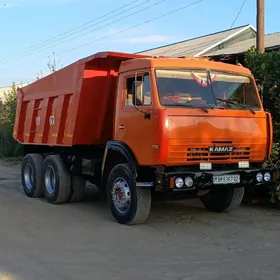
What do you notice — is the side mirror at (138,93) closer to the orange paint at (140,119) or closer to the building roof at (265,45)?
the orange paint at (140,119)

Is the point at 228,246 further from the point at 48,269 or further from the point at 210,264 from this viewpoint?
the point at 48,269

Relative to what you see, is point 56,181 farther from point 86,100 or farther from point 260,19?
point 260,19

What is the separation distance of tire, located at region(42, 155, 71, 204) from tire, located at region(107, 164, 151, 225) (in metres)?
2.15

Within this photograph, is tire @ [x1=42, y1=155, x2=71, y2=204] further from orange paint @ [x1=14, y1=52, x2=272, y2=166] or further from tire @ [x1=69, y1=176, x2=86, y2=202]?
orange paint @ [x1=14, y1=52, x2=272, y2=166]

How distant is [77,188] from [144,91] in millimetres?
3629

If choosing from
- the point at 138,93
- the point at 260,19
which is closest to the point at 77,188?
the point at 138,93

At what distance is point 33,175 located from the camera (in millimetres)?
11445

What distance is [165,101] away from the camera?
752cm

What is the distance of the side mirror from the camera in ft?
25.2

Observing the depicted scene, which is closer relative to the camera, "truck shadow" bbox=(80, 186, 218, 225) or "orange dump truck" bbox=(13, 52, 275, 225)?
"orange dump truck" bbox=(13, 52, 275, 225)

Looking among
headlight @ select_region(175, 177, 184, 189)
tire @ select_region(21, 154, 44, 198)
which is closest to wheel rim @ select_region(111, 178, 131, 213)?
headlight @ select_region(175, 177, 184, 189)

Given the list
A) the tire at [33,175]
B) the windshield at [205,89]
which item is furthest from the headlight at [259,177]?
the tire at [33,175]

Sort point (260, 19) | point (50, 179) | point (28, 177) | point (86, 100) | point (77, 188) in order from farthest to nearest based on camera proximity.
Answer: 1. point (260, 19)
2. point (28, 177)
3. point (50, 179)
4. point (77, 188)
5. point (86, 100)

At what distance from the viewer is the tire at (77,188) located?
10.4 meters
